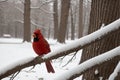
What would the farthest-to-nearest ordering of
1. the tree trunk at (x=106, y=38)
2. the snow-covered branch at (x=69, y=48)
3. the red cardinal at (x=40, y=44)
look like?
the red cardinal at (x=40, y=44) → the tree trunk at (x=106, y=38) → the snow-covered branch at (x=69, y=48)

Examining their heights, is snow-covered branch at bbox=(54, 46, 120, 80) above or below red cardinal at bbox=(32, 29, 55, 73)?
above

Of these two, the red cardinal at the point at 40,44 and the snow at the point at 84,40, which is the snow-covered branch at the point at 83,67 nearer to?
the snow at the point at 84,40

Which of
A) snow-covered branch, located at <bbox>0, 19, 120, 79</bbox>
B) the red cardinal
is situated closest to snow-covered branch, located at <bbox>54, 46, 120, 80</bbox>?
snow-covered branch, located at <bbox>0, 19, 120, 79</bbox>

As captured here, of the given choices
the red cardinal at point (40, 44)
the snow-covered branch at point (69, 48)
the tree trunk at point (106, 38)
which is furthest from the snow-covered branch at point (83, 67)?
the red cardinal at point (40, 44)

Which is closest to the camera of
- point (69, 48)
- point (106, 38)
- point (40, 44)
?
point (69, 48)

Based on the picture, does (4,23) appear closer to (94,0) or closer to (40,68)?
(40,68)

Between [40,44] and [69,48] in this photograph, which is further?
[40,44]

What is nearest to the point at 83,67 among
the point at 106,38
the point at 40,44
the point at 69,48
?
the point at 69,48

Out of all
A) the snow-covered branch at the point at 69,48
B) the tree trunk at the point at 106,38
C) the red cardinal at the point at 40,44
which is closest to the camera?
the snow-covered branch at the point at 69,48

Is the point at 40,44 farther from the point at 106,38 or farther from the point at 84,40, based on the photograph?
the point at 84,40

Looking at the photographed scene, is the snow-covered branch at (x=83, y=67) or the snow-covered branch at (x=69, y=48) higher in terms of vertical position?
the snow-covered branch at (x=69, y=48)

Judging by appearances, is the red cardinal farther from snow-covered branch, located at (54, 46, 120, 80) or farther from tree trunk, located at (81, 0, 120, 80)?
snow-covered branch, located at (54, 46, 120, 80)

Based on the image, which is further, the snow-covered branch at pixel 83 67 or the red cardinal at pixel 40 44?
the red cardinal at pixel 40 44

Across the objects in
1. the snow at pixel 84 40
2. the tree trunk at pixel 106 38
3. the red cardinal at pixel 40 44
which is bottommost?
the red cardinal at pixel 40 44
